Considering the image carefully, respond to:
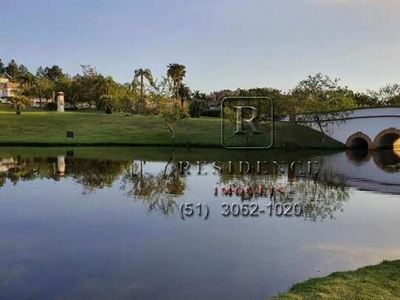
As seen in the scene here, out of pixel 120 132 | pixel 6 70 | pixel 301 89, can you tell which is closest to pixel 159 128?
pixel 120 132

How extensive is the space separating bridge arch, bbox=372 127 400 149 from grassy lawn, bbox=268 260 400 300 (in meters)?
36.3

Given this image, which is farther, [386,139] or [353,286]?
[386,139]

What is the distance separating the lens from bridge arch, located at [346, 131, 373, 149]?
42.2 meters

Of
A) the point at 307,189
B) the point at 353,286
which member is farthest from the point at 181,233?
the point at 307,189

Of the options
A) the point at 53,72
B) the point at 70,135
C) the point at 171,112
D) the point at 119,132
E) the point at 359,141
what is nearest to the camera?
the point at 70,135

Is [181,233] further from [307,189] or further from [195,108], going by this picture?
[195,108]

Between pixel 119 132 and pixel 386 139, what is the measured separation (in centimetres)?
2665

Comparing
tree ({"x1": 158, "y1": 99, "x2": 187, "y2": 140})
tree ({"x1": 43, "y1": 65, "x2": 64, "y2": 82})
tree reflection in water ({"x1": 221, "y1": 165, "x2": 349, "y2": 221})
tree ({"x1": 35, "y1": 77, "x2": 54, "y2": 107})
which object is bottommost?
tree reflection in water ({"x1": 221, "y1": 165, "x2": 349, "y2": 221})

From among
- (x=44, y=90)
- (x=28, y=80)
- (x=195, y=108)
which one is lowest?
(x=195, y=108)

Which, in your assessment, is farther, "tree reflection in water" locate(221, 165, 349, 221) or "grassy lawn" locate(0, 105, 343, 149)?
"grassy lawn" locate(0, 105, 343, 149)

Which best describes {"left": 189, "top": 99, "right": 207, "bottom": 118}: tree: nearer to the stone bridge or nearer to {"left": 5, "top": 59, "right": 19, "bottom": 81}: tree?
the stone bridge

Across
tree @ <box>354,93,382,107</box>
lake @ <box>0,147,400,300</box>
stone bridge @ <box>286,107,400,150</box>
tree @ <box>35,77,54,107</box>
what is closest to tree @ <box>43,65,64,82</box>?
tree @ <box>35,77,54,107</box>

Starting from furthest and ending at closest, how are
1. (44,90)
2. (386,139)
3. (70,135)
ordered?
(44,90)
(386,139)
(70,135)

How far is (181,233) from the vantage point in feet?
32.4
